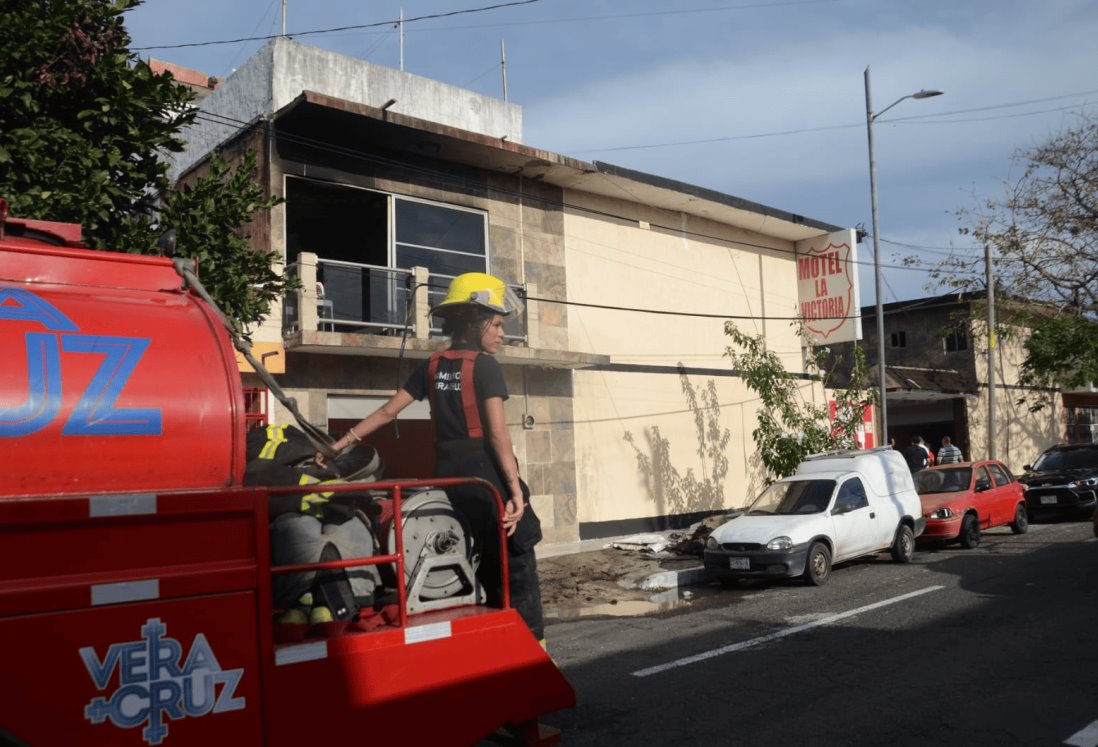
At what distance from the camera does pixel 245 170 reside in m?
7.95

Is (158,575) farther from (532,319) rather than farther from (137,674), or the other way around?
(532,319)

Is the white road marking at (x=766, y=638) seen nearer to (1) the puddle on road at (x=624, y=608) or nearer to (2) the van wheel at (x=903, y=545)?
(1) the puddle on road at (x=624, y=608)

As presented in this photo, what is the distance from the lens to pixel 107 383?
127 inches

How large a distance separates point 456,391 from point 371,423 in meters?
0.46

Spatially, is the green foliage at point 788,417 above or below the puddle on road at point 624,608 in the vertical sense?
above

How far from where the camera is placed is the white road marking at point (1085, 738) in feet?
16.4

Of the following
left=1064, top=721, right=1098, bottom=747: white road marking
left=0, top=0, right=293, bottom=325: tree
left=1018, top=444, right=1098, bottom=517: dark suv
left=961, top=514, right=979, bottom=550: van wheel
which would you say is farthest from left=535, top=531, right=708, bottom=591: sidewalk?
left=1018, top=444, right=1098, bottom=517: dark suv

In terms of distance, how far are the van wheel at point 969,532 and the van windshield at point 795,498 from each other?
3227mm

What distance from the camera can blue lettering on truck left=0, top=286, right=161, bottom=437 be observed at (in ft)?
10.0

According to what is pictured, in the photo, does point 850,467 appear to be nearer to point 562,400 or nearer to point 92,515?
point 562,400

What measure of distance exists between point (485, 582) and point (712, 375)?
53.5 feet

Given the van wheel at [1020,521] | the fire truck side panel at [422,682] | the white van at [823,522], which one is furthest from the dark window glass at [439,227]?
the fire truck side panel at [422,682]

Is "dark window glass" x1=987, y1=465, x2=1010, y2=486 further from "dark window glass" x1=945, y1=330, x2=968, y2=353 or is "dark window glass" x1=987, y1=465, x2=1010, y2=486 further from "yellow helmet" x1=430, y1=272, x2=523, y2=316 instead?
"dark window glass" x1=945, y1=330, x2=968, y2=353

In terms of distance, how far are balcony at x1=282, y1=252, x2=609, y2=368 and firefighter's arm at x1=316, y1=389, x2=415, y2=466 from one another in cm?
858
